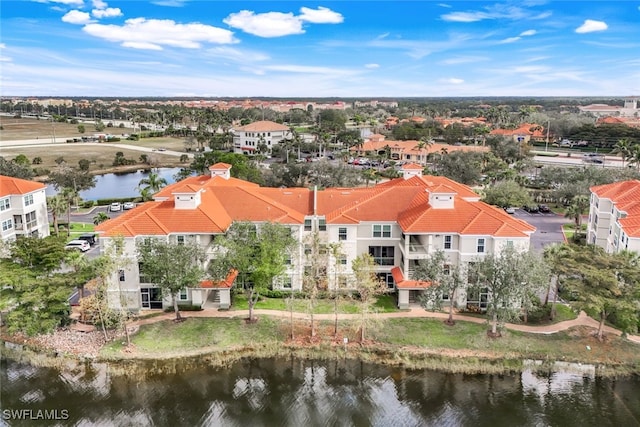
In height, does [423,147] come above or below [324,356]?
above

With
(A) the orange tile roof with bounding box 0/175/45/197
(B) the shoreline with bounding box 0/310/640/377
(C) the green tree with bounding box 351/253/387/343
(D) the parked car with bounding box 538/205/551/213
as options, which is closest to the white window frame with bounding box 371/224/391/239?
(C) the green tree with bounding box 351/253/387/343

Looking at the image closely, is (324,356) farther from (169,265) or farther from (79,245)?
(79,245)

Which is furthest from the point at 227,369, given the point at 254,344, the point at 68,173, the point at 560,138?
the point at 560,138

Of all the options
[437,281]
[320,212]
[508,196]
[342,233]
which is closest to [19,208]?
[320,212]

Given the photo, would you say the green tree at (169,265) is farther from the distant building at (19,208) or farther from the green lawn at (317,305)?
the distant building at (19,208)

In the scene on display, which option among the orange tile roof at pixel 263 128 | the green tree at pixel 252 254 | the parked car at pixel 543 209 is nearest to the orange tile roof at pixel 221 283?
the green tree at pixel 252 254

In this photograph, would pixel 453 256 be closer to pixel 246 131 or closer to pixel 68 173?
pixel 68 173
